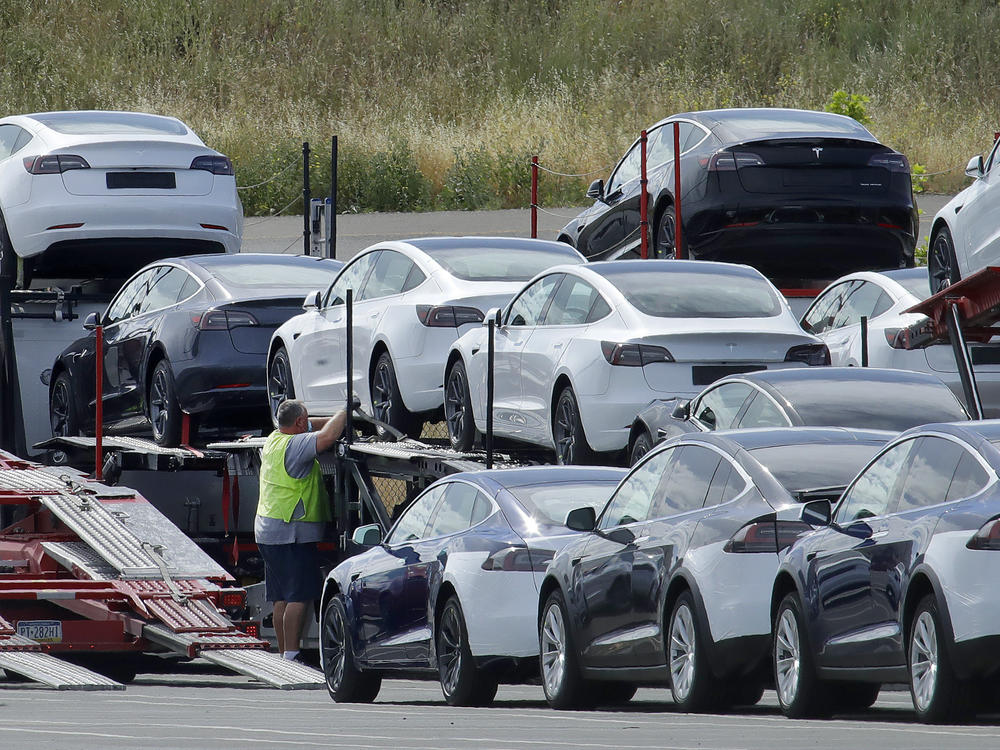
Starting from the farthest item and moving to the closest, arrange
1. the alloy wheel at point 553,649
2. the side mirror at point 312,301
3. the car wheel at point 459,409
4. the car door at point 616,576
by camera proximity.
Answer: the side mirror at point 312,301 → the car wheel at point 459,409 → the alloy wheel at point 553,649 → the car door at point 616,576

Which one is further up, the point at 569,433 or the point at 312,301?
the point at 312,301

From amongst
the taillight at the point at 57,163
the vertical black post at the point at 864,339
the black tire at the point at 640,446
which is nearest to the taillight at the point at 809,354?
the black tire at the point at 640,446

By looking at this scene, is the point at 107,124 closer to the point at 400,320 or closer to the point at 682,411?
the point at 400,320

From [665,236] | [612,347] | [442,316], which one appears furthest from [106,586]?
[665,236]

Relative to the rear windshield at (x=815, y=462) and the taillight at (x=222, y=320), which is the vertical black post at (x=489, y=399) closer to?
the taillight at (x=222, y=320)

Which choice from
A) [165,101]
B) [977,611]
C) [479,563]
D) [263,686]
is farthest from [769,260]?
[165,101]

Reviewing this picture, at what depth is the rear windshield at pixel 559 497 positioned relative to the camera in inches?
409

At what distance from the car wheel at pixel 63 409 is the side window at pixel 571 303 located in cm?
663

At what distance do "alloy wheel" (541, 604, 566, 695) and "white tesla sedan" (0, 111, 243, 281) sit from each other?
9.05 m

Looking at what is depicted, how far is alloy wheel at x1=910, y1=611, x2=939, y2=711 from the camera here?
743 centimetres

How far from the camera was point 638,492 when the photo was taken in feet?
31.4

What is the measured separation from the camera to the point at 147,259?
1884 cm

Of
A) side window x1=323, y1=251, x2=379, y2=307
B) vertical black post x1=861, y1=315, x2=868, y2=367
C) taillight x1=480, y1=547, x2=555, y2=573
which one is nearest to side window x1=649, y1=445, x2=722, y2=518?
taillight x1=480, y1=547, x2=555, y2=573

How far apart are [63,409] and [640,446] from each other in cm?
837
